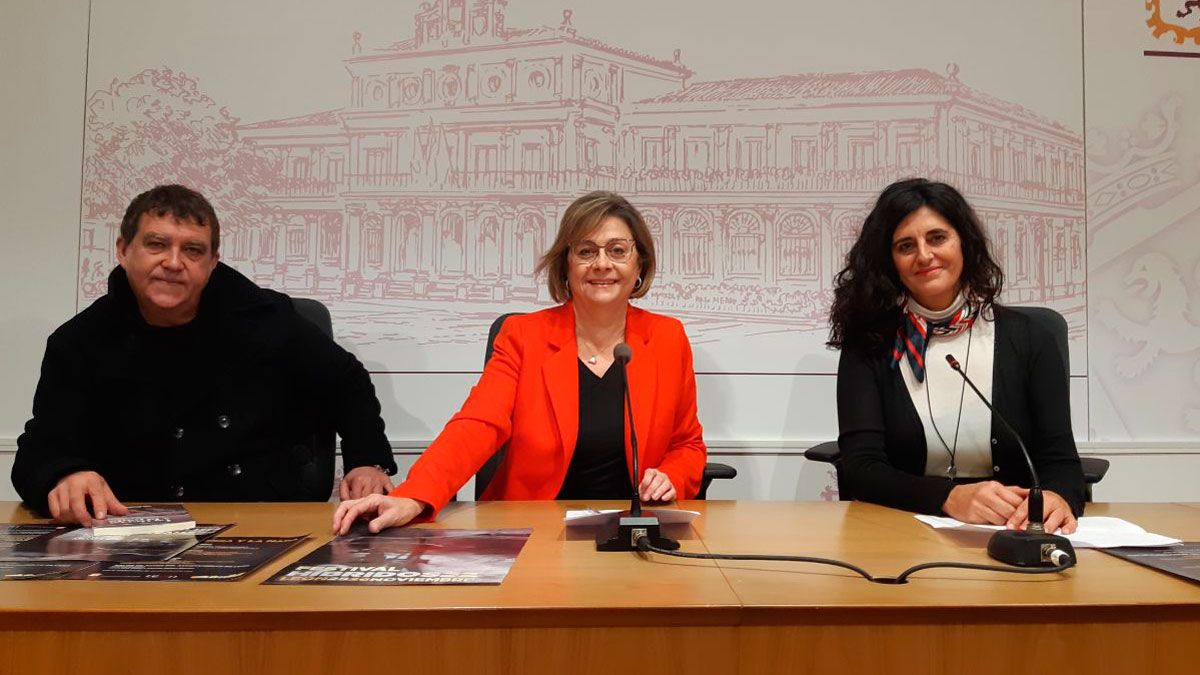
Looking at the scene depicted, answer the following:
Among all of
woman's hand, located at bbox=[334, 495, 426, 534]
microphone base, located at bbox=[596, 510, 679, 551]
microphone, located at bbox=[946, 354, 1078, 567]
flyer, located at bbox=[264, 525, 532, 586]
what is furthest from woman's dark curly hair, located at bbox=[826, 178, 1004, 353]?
woman's hand, located at bbox=[334, 495, 426, 534]

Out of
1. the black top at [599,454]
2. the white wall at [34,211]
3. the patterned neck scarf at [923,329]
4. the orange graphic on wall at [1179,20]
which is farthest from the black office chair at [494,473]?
the orange graphic on wall at [1179,20]

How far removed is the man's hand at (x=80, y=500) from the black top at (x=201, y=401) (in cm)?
31

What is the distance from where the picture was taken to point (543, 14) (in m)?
2.90

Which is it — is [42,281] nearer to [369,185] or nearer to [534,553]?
[369,185]

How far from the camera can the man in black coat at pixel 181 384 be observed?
1.94m

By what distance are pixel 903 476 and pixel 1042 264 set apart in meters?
1.66

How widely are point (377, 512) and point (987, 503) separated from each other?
3.64 feet

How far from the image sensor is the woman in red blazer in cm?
195

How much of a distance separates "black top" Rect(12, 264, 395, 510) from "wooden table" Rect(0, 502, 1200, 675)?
95cm

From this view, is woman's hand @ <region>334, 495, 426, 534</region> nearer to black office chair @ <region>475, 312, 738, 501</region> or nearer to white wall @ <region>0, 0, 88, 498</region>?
black office chair @ <region>475, 312, 738, 501</region>

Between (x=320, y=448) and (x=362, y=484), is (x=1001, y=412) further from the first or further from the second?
(x=320, y=448)

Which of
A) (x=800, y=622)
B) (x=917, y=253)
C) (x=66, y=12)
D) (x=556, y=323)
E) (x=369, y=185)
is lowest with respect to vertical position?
(x=800, y=622)

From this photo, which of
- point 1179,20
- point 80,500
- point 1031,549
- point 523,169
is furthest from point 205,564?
point 1179,20

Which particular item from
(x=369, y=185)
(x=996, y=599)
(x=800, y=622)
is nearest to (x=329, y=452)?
(x=369, y=185)
